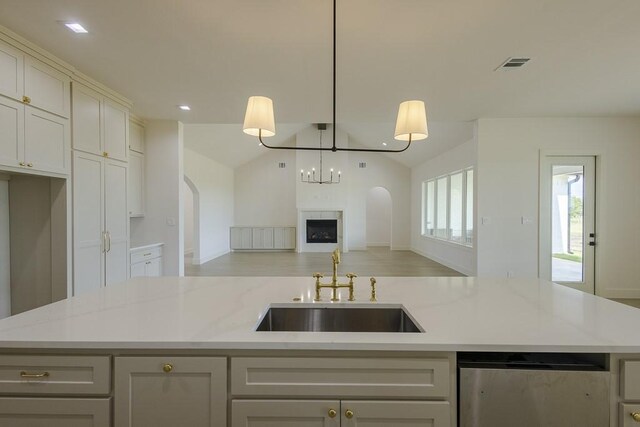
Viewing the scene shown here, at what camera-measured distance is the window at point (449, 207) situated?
6266 mm

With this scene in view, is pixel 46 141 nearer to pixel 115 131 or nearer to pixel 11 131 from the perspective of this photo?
pixel 11 131

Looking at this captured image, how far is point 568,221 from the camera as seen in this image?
14.5 feet

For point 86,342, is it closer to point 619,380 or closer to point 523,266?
point 619,380

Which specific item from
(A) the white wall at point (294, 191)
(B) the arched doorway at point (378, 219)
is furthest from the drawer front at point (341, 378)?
(B) the arched doorway at point (378, 219)

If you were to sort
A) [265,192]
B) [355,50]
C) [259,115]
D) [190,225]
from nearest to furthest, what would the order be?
[259,115], [355,50], [190,225], [265,192]

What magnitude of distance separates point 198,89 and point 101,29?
113 cm

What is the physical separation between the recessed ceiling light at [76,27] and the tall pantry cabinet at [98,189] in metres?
0.78

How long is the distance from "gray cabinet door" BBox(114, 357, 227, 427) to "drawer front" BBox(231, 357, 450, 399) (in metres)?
0.08

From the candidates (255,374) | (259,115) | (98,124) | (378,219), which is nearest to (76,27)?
(98,124)

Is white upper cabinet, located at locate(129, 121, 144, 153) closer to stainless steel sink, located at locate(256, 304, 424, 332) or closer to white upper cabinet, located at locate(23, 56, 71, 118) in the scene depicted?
white upper cabinet, located at locate(23, 56, 71, 118)

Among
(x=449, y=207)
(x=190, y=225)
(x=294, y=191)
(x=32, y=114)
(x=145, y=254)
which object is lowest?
(x=145, y=254)

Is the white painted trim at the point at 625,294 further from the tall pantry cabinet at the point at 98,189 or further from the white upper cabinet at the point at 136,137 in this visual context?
the white upper cabinet at the point at 136,137

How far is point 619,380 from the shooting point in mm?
1039

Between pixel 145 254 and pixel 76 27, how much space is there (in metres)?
2.73
